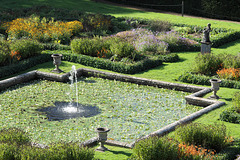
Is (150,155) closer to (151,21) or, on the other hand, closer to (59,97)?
(59,97)

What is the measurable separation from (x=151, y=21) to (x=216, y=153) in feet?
56.4

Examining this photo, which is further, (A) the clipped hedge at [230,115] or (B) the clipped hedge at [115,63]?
(B) the clipped hedge at [115,63]

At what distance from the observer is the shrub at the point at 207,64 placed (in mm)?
15190

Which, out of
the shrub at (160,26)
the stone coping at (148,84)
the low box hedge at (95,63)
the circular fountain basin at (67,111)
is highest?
the shrub at (160,26)

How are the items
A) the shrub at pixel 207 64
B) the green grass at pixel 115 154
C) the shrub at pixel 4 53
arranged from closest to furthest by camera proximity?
the green grass at pixel 115 154, the shrub at pixel 207 64, the shrub at pixel 4 53

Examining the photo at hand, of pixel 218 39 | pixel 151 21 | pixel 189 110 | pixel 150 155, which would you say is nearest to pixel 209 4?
pixel 151 21

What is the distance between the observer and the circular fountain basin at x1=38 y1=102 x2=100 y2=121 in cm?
1205

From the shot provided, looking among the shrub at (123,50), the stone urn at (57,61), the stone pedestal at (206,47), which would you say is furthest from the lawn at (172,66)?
the shrub at (123,50)

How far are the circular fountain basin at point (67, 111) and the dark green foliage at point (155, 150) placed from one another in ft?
14.1

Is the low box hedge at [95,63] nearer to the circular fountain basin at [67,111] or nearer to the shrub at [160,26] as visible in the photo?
the circular fountain basin at [67,111]

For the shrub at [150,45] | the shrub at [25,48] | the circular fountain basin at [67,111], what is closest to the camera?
the circular fountain basin at [67,111]

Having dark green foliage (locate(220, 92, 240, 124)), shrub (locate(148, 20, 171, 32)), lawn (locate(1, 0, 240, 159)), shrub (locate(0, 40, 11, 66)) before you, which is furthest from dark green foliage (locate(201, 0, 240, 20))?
dark green foliage (locate(220, 92, 240, 124))

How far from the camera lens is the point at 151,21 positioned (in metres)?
25.0

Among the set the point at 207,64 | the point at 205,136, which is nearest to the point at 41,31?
the point at 207,64
